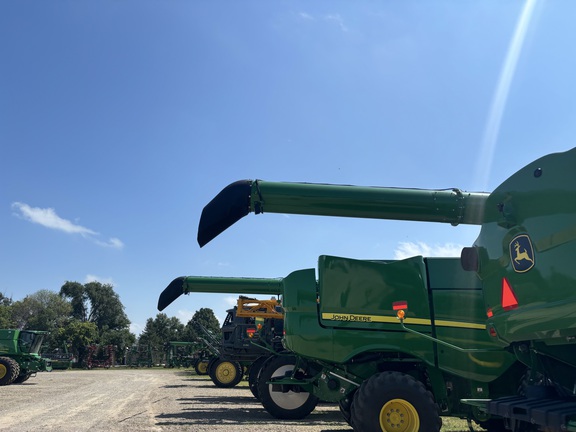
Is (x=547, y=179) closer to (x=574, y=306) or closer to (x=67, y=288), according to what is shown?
(x=574, y=306)

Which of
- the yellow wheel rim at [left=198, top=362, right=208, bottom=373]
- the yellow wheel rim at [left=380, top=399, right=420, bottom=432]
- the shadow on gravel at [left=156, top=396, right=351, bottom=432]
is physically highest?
the yellow wheel rim at [left=380, top=399, right=420, bottom=432]

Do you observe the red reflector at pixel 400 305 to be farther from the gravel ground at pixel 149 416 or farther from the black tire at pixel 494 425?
the gravel ground at pixel 149 416

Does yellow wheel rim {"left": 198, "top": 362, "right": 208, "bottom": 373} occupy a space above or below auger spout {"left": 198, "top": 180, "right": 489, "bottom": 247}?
below

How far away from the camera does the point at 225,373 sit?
20641 mm

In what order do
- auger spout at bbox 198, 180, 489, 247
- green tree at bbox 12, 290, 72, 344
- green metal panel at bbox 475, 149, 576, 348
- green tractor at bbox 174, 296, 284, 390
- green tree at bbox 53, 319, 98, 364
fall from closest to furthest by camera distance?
green metal panel at bbox 475, 149, 576, 348 < auger spout at bbox 198, 180, 489, 247 < green tractor at bbox 174, 296, 284, 390 < green tree at bbox 53, 319, 98, 364 < green tree at bbox 12, 290, 72, 344

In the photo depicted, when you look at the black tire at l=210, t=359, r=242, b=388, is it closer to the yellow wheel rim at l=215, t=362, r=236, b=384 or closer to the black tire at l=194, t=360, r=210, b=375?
the yellow wheel rim at l=215, t=362, r=236, b=384

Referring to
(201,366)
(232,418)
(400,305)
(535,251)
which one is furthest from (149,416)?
(201,366)

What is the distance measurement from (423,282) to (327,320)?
168 centimetres

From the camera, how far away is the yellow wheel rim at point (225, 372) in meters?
20.6

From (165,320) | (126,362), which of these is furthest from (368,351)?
(165,320)

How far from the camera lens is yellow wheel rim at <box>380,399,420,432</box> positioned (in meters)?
6.38

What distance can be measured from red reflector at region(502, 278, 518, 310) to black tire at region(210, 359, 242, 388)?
17.9 meters

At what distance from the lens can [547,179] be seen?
3.84 m

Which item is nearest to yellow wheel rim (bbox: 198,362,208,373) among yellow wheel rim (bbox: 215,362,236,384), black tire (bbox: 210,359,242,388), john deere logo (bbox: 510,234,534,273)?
black tire (bbox: 210,359,242,388)
